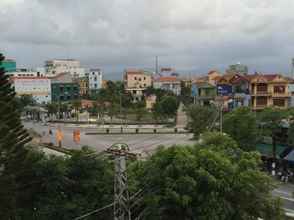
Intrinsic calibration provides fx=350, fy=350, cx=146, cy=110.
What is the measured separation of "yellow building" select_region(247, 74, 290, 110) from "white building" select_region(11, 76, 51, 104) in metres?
55.3

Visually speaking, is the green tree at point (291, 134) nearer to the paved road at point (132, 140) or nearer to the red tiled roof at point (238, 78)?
the paved road at point (132, 140)

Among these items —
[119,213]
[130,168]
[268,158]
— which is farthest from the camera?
[268,158]

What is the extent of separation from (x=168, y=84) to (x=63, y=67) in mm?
46624

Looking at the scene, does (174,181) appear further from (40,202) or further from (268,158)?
(268,158)

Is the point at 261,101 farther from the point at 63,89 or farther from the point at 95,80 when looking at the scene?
the point at 95,80

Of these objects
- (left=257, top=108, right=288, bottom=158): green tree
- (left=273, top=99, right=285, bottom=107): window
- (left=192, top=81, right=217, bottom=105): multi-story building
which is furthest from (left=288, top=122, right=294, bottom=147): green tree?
(left=192, top=81, right=217, bottom=105): multi-story building

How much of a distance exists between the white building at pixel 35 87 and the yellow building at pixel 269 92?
181 ft

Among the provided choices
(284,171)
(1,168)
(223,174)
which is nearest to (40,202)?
(1,168)

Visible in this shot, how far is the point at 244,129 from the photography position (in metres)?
20.8

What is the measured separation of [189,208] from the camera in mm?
10219

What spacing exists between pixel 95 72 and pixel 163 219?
289ft

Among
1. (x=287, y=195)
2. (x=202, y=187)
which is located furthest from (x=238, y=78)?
(x=202, y=187)

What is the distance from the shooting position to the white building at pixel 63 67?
115m

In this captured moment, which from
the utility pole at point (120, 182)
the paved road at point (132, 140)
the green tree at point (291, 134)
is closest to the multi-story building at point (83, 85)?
the paved road at point (132, 140)
